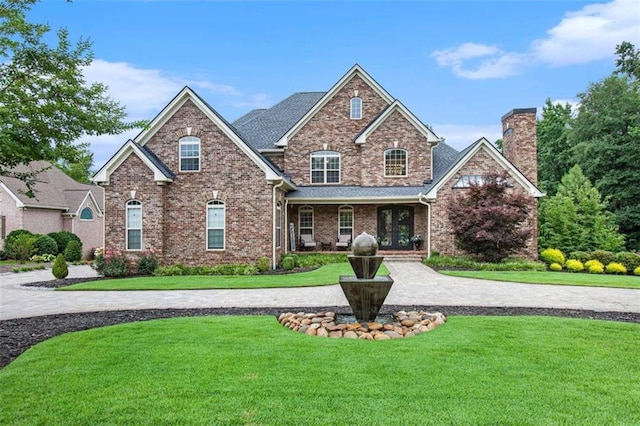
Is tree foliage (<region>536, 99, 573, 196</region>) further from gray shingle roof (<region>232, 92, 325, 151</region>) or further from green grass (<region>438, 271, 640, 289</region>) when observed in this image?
green grass (<region>438, 271, 640, 289</region>)

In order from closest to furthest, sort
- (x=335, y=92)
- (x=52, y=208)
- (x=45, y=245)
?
(x=335, y=92) → (x=45, y=245) → (x=52, y=208)

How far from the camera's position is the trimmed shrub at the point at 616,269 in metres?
17.6

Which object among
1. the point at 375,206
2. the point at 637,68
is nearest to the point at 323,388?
the point at 375,206

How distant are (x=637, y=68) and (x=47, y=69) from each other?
140 ft

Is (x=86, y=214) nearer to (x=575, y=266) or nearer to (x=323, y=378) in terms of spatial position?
(x=575, y=266)

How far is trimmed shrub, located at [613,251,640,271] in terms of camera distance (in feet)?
58.3

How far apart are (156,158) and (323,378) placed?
50.9ft

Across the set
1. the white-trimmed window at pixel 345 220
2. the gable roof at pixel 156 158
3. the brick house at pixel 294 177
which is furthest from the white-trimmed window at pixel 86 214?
the white-trimmed window at pixel 345 220

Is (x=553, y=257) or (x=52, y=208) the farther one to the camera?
(x=52, y=208)

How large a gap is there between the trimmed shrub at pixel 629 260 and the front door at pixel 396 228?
9.21 m

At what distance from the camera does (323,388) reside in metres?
4.60

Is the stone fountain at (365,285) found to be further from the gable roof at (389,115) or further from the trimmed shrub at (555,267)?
the gable roof at (389,115)

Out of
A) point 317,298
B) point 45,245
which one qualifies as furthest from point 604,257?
point 45,245

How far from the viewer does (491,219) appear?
18172mm
